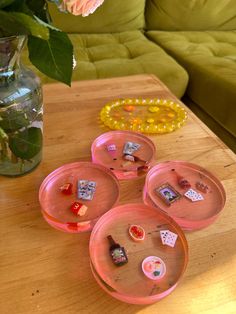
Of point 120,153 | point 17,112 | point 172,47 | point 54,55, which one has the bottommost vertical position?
point 172,47

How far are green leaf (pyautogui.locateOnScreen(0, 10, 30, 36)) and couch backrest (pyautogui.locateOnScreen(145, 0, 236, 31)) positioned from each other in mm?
1552

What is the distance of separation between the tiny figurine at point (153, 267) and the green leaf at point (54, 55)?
33 centimetres

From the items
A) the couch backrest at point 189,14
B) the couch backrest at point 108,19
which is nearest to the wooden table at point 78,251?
the couch backrest at point 108,19

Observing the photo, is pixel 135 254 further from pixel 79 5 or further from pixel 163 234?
pixel 79 5

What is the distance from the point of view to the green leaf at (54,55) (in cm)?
59

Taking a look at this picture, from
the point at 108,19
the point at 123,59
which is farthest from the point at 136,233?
the point at 108,19

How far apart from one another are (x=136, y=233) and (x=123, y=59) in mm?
1094

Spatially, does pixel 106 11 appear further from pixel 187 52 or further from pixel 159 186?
pixel 159 186

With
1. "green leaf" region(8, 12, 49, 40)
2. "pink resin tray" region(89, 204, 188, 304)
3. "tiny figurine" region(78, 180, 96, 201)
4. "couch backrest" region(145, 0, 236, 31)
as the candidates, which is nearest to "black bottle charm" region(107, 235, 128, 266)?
"pink resin tray" region(89, 204, 188, 304)

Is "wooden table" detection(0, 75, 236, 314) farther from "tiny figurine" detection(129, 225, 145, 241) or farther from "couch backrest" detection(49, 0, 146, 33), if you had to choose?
"couch backrest" detection(49, 0, 146, 33)

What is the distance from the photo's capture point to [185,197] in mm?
708

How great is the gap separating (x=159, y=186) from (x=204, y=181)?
0.35 feet

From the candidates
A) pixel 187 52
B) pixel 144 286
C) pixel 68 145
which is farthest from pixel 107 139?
pixel 187 52

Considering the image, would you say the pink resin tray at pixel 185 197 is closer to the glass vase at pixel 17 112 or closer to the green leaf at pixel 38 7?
the glass vase at pixel 17 112
